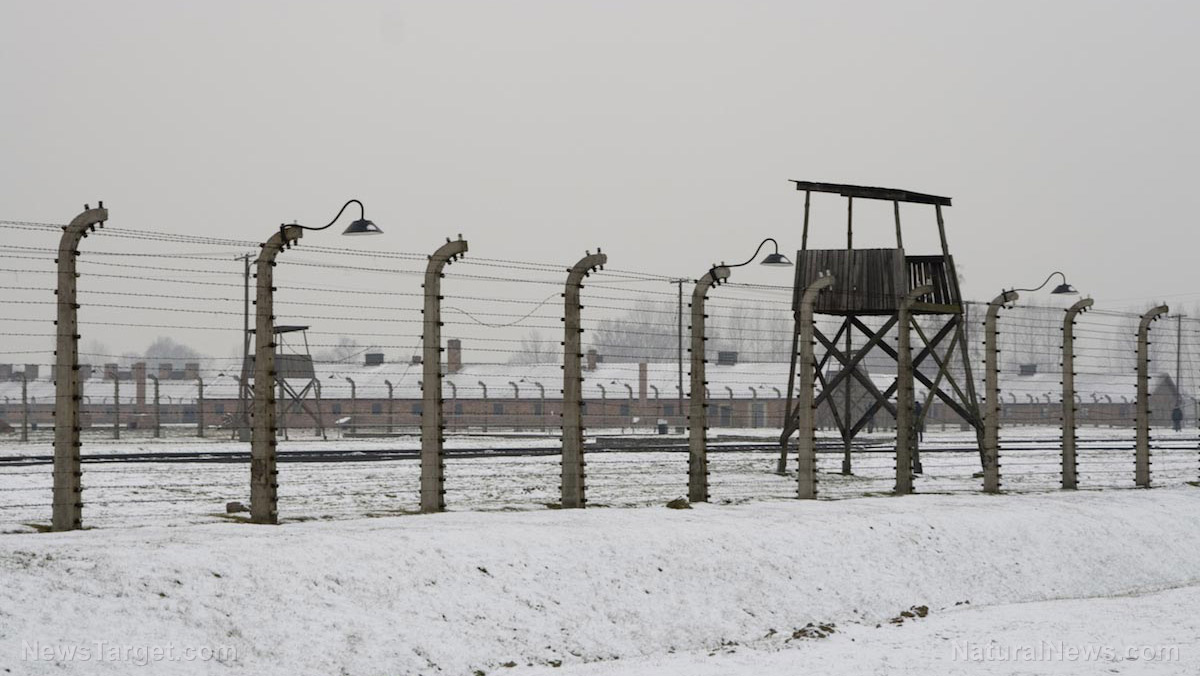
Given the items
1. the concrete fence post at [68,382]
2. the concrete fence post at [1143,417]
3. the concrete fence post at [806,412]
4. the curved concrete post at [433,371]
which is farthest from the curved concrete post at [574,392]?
the concrete fence post at [1143,417]

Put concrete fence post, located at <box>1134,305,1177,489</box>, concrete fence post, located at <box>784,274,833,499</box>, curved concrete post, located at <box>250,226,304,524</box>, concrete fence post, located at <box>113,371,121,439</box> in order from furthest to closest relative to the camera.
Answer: concrete fence post, located at <box>113,371,121,439</box> → concrete fence post, located at <box>1134,305,1177,489</box> → concrete fence post, located at <box>784,274,833,499</box> → curved concrete post, located at <box>250,226,304,524</box>

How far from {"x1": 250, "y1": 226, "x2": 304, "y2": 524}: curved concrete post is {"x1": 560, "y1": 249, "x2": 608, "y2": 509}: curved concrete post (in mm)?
3874

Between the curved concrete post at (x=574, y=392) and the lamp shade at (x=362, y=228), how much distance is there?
2.53m

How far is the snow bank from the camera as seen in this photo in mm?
10039

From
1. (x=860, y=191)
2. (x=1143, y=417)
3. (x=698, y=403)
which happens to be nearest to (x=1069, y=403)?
(x=1143, y=417)

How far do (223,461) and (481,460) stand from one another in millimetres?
5813

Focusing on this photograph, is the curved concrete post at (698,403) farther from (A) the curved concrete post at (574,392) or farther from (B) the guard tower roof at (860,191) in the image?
(B) the guard tower roof at (860,191)

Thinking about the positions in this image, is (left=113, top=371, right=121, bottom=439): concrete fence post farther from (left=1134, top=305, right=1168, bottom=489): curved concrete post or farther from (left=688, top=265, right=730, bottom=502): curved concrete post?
(left=1134, top=305, right=1168, bottom=489): curved concrete post

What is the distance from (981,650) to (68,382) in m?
9.18

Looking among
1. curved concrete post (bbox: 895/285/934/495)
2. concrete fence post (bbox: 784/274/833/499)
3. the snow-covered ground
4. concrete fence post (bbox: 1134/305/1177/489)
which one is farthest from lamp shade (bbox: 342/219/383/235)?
concrete fence post (bbox: 1134/305/1177/489)

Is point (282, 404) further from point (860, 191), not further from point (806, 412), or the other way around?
point (806, 412)

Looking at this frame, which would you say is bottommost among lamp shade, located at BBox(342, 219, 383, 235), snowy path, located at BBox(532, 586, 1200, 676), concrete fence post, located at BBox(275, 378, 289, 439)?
snowy path, located at BBox(532, 586, 1200, 676)

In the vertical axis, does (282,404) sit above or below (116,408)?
below

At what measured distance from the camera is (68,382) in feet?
45.1
